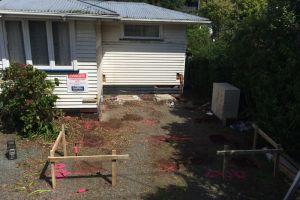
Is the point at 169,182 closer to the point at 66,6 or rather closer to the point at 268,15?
the point at 268,15

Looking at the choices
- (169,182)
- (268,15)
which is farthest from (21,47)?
(268,15)

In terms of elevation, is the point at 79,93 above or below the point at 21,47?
below

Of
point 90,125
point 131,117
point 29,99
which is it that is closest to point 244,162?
point 131,117

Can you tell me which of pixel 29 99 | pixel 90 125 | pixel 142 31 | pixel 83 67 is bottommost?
pixel 90 125

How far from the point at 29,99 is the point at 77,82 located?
5.98 feet

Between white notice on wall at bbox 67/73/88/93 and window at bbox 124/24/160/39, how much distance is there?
4.76 meters

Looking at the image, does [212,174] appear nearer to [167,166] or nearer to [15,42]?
[167,166]

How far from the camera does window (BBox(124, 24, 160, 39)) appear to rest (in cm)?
1436

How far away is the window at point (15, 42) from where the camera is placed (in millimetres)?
9484

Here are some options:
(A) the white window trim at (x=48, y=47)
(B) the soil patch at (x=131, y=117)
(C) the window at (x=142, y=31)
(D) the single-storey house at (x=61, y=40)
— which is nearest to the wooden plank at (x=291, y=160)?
(B) the soil patch at (x=131, y=117)

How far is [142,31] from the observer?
1445 cm

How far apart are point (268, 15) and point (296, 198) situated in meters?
4.86

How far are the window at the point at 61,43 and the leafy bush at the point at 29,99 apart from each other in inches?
36.4

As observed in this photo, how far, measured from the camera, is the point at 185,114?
40.0ft
